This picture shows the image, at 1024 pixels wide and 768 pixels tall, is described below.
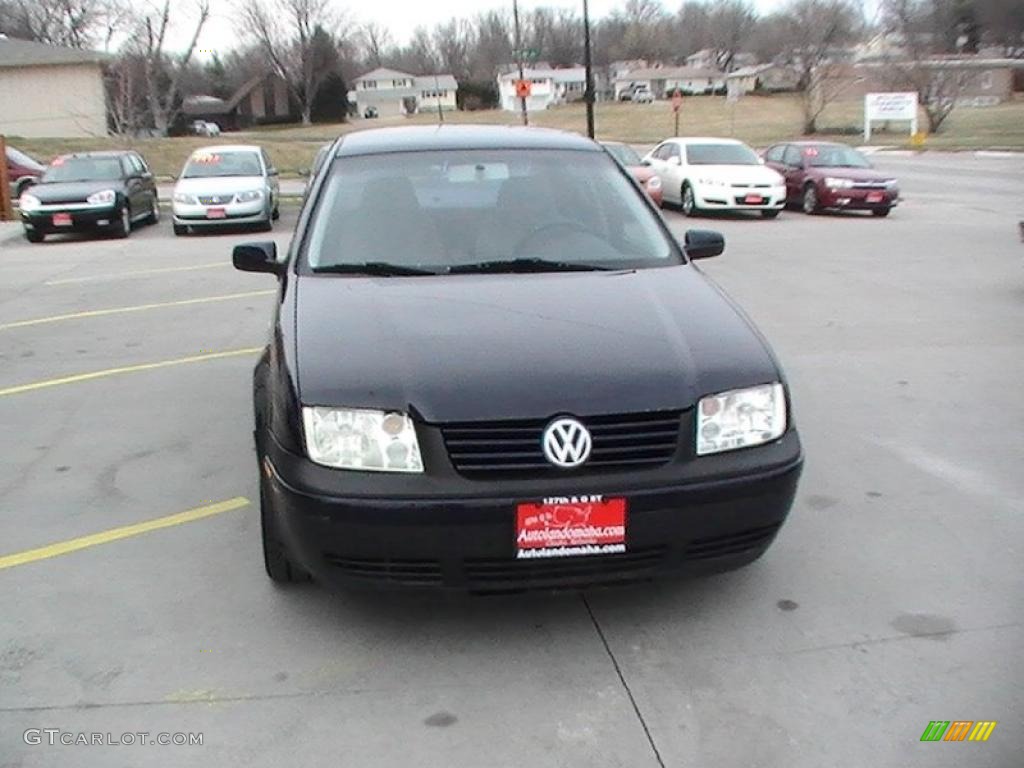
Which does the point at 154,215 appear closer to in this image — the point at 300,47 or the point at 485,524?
the point at 485,524

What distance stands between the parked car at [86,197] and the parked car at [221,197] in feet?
2.98

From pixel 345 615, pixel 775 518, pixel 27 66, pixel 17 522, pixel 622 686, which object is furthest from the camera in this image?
pixel 27 66

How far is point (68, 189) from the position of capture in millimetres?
16969

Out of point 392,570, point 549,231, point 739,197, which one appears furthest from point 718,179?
point 392,570

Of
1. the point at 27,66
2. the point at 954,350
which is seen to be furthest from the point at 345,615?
the point at 27,66

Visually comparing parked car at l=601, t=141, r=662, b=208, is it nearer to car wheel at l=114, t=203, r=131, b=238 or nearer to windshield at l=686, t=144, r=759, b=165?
windshield at l=686, t=144, r=759, b=165

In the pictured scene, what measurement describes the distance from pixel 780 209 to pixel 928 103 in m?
35.6

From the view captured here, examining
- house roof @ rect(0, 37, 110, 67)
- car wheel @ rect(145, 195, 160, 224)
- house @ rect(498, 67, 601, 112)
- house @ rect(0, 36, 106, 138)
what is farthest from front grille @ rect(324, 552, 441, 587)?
house @ rect(498, 67, 601, 112)

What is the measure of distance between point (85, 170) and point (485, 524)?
55.6ft

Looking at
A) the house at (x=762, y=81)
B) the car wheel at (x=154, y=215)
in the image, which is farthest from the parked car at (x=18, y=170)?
the house at (x=762, y=81)

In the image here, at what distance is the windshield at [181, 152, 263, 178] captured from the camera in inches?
711

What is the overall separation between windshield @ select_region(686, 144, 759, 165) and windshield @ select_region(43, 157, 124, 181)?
10.1m

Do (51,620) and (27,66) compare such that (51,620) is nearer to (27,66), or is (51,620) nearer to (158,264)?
(158,264)

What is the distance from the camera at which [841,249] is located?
13.9m
